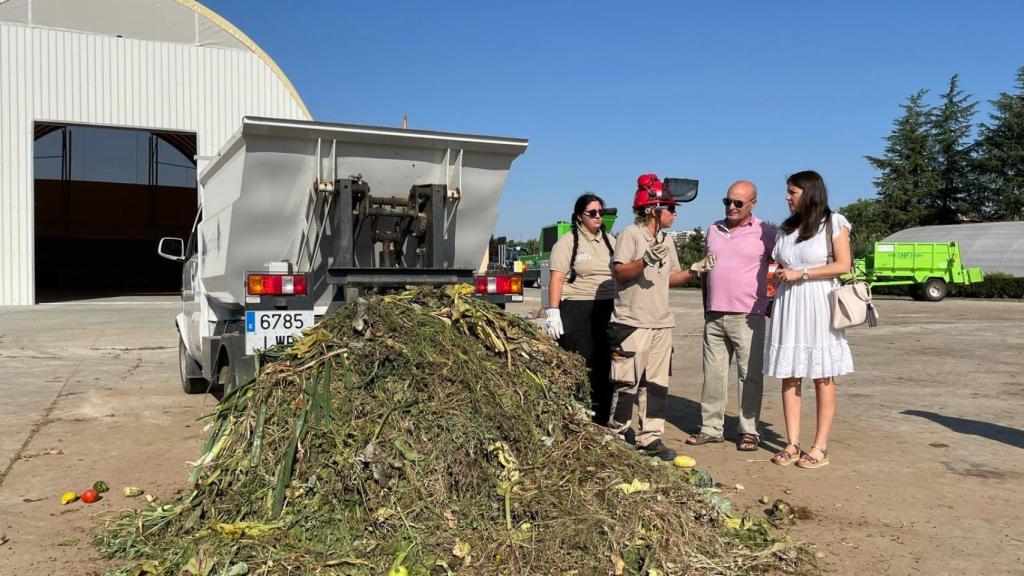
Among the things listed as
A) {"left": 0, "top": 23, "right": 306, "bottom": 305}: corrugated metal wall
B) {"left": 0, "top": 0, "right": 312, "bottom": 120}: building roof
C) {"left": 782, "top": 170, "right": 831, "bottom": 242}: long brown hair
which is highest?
{"left": 0, "top": 0, "right": 312, "bottom": 120}: building roof

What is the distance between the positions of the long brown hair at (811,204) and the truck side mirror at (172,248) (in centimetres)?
617

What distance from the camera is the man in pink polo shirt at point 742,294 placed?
558cm

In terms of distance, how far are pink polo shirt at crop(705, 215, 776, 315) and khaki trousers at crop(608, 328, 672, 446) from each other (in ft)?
2.16

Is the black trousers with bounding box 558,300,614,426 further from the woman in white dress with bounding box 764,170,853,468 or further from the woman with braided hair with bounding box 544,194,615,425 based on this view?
the woman in white dress with bounding box 764,170,853,468

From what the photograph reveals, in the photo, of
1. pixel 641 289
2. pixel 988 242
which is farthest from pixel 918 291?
pixel 641 289

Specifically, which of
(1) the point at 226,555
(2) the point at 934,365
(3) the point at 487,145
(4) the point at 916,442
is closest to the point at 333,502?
(1) the point at 226,555

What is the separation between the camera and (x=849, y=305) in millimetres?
4988

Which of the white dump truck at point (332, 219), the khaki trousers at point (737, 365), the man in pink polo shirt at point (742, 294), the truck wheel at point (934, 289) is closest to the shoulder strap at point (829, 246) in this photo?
the man in pink polo shirt at point (742, 294)

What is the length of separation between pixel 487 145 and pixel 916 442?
161 inches

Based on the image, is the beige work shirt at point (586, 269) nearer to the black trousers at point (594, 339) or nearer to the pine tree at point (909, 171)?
the black trousers at point (594, 339)

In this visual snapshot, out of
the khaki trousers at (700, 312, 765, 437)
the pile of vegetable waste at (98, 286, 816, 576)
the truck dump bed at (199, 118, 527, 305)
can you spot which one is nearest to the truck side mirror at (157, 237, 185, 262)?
the truck dump bed at (199, 118, 527, 305)

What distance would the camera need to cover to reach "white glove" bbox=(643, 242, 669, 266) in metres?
4.92

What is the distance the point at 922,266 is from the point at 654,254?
26.6 meters

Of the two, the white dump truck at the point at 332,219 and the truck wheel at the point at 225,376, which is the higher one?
the white dump truck at the point at 332,219
